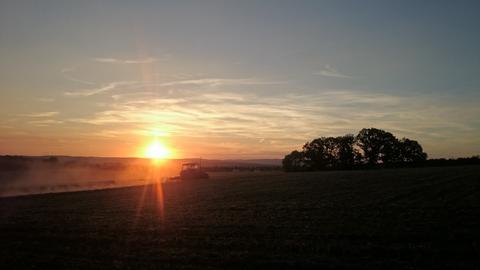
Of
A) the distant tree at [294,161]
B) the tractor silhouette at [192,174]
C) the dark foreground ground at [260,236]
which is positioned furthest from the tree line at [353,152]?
the dark foreground ground at [260,236]

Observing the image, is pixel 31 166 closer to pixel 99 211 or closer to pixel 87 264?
pixel 99 211

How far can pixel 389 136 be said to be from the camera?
138 m

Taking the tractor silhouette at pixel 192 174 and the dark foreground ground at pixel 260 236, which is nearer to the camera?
the dark foreground ground at pixel 260 236

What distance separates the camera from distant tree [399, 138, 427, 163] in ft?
438

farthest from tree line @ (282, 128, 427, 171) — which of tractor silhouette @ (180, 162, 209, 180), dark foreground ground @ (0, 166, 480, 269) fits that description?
dark foreground ground @ (0, 166, 480, 269)

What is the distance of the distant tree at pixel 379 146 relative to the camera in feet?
443

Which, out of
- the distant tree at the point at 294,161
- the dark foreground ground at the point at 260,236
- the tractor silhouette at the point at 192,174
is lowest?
the dark foreground ground at the point at 260,236

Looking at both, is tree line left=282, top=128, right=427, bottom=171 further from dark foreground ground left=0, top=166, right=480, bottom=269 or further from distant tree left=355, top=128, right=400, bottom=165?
dark foreground ground left=0, top=166, right=480, bottom=269

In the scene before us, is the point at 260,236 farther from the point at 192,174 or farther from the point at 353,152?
the point at 353,152

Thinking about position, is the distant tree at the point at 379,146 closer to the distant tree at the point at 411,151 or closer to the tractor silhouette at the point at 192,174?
the distant tree at the point at 411,151

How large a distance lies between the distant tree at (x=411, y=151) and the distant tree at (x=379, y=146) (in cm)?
144

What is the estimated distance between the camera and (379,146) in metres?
138

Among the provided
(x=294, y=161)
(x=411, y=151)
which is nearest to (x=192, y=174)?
(x=294, y=161)

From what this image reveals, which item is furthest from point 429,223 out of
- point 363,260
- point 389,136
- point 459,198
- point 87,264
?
point 389,136
